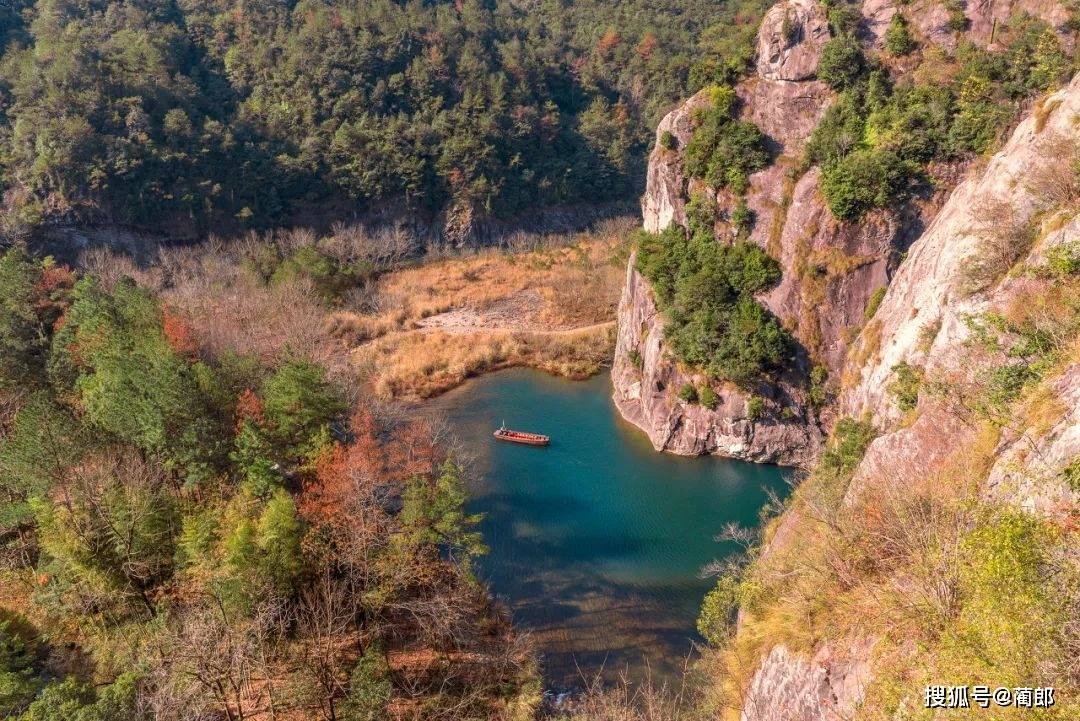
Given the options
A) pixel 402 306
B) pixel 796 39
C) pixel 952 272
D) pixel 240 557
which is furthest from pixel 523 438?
pixel 796 39

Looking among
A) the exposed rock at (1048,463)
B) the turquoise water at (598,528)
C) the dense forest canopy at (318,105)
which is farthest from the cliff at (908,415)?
the dense forest canopy at (318,105)

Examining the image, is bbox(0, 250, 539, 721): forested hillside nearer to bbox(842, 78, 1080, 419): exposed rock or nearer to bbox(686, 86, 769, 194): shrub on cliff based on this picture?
Answer: bbox(842, 78, 1080, 419): exposed rock

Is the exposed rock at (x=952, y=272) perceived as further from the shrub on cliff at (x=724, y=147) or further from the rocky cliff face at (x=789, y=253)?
the shrub on cliff at (x=724, y=147)

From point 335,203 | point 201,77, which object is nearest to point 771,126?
point 335,203

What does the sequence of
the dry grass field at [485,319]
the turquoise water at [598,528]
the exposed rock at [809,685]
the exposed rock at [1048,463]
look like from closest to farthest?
the exposed rock at [1048,463] < the exposed rock at [809,685] < the turquoise water at [598,528] < the dry grass field at [485,319]

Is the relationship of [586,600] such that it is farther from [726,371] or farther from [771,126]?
[771,126]
